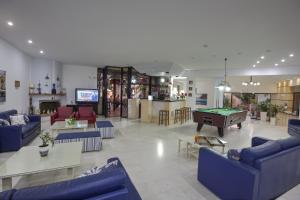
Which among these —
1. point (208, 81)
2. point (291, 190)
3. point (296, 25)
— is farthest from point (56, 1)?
point (208, 81)

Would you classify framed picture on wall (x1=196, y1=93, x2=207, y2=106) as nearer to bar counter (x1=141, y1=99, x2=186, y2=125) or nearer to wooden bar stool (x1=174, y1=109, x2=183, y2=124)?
wooden bar stool (x1=174, y1=109, x2=183, y2=124)

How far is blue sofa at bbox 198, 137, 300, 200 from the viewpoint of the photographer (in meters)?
2.30

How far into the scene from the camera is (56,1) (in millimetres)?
2914

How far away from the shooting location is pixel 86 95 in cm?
968

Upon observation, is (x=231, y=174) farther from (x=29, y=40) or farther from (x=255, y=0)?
(x=29, y=40)

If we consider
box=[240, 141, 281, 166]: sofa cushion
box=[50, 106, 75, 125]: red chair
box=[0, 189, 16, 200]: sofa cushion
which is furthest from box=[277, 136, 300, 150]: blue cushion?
box=[50, 106, 75, 125]: red chair

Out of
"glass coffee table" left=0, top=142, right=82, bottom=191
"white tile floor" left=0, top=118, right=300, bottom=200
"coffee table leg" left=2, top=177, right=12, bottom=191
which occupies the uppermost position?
"glass coffee table" left=0, top=142, right=82, bottom=191

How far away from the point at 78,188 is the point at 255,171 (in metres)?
2.14

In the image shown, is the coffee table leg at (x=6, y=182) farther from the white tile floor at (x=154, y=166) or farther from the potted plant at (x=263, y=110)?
the potted plant at (x=263, y=110)

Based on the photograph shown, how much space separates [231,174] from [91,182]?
199cm

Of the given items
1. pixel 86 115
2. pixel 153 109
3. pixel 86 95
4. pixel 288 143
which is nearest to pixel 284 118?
pixel 153 109

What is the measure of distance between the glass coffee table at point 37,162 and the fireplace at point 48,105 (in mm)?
6007

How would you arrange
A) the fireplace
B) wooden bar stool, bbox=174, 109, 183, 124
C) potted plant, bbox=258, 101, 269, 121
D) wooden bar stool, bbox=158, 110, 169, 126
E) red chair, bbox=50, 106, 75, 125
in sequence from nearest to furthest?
red chair, bbox=50, 106, 75, 125, wooden bar stool, bbox=158, 110, 169, 126, the fireplace, wooden bar stool, bbox=174, 109, 183, 124, potted plant, bbox=258, 101, 269, 121

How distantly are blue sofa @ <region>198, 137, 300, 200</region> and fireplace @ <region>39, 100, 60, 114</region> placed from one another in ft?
27.3
